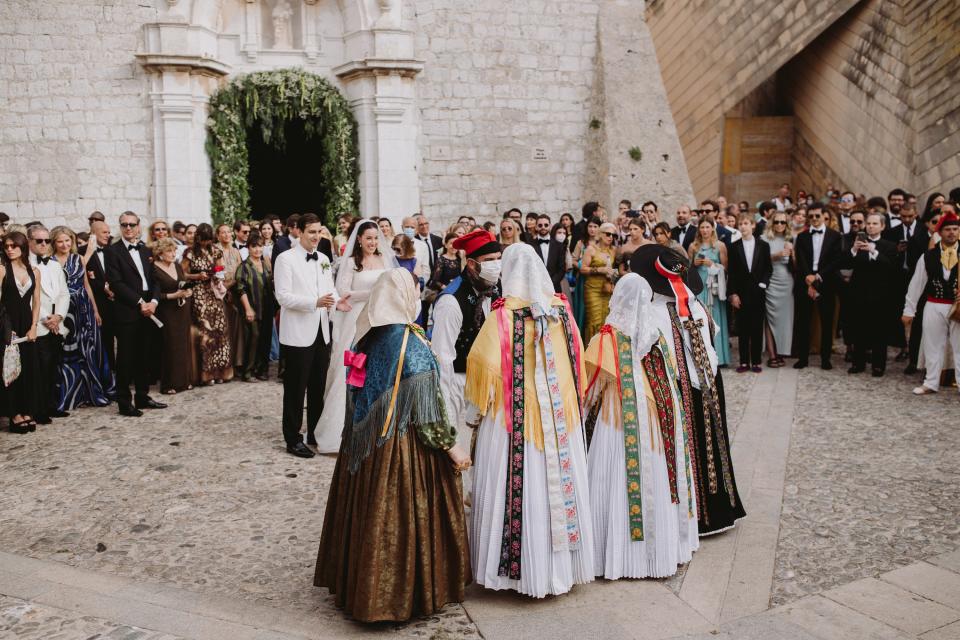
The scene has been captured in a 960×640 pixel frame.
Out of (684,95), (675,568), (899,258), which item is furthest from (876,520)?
(684,95)

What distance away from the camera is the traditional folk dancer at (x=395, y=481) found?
3809 millimetres

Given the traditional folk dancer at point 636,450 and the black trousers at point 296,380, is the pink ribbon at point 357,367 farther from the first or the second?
the black trousers at point 296,380

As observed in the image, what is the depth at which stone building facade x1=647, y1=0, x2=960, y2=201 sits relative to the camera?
14.1 meters

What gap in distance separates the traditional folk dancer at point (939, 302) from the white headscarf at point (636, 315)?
5.36 m

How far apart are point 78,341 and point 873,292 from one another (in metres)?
8.46

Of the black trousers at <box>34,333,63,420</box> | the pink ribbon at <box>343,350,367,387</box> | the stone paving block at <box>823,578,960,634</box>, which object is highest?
the pink ribbon at <box>343,350,367,387</box>

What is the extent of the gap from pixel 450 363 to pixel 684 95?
18277 mm

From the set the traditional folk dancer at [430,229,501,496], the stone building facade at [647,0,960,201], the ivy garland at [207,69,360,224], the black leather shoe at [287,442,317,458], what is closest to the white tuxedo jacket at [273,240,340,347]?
the black leather shoe at [287,442,317,458]

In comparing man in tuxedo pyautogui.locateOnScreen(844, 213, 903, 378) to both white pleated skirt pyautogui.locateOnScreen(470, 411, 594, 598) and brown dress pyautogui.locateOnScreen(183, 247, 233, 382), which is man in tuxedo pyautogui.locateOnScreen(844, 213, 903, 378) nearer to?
white pleated skirt pyautogui.locateOnScreen(470, 411, 594, 598)

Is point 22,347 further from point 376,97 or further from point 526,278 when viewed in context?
point 376,97

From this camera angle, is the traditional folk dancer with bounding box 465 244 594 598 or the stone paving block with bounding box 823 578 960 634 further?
the traditional folk dancer with bounding box 465 244 594 598

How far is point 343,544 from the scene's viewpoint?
397 cm

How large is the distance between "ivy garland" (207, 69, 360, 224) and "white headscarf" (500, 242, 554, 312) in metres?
10.3

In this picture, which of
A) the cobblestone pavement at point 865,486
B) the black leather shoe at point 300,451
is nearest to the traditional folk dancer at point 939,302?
the cobblestone pavement at point 865,486
